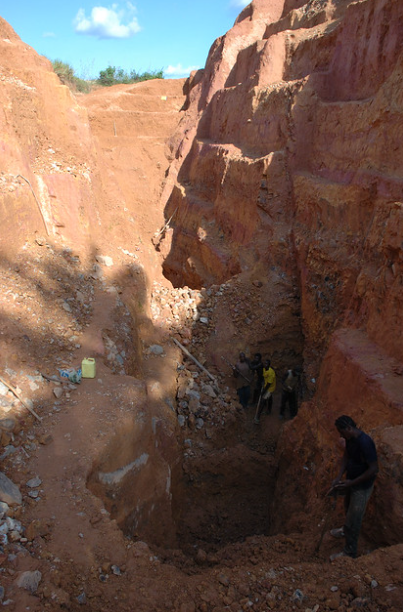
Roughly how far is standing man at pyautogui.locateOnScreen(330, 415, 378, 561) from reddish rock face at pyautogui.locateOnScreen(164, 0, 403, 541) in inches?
13.0

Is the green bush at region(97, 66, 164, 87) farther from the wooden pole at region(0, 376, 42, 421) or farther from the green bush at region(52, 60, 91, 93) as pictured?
Answer: the wooden pole at region(0, 376, 42, 421)

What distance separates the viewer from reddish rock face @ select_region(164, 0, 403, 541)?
551cm

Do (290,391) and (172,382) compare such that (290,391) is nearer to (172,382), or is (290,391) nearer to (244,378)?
(244,378)

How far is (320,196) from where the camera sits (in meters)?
7.93

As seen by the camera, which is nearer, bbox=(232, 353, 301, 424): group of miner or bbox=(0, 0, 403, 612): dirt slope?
bbox=(0, 0, 403, 612): dirt slope

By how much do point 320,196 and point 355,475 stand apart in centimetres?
589

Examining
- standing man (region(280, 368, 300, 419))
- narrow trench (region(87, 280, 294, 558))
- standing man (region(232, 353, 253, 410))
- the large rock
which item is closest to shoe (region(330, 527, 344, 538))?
narrow trench (region(87, 280, 294, 558))

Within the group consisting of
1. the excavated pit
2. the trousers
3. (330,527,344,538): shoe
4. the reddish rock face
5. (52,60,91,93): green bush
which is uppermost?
(52,60,91,93): green bush

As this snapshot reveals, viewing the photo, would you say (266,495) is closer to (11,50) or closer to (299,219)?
(299,219)

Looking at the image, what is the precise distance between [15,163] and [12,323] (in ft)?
12.2

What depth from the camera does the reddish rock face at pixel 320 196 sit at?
18.1 feet

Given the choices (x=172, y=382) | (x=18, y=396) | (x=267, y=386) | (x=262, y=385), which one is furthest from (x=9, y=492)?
(x=262, y=385)

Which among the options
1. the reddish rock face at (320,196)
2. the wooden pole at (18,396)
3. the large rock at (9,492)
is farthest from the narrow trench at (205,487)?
the reddish rock face at (320,196)

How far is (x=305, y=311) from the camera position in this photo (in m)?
8.39
